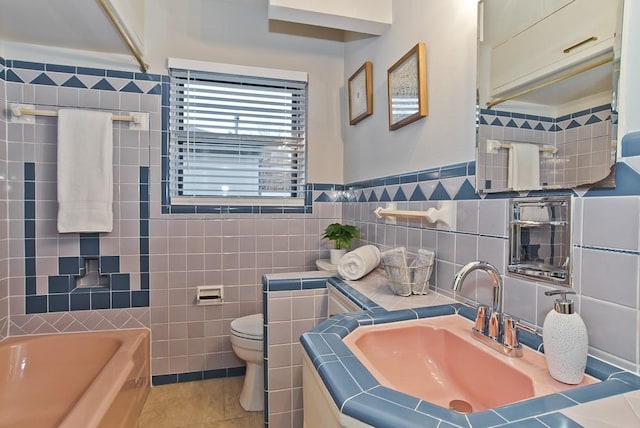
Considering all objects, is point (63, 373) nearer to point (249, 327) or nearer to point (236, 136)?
point (249, 327)

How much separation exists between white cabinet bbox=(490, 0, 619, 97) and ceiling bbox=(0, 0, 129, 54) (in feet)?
5.76

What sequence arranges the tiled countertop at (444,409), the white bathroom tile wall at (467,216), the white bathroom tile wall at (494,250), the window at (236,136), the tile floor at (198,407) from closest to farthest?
the tiled countertop at (444,409) → the white bathroom tile wall at (494,250) → the white bathroom tile wall at (467,216) → the tile floor at (198,407) → the window at (236,136)

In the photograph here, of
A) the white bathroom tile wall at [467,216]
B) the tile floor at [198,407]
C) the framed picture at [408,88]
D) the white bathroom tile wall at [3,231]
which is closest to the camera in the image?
the white bathroom tile wall at [467,216]

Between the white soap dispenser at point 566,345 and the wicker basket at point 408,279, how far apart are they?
60 centimetres

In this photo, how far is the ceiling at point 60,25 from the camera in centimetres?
159

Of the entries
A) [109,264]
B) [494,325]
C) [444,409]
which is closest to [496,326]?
[494,325]

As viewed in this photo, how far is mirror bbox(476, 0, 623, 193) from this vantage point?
0.80 meters

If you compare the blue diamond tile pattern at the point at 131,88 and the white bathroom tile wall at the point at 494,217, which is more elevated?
→ the blue diamond tile pattern at the point at 131,88

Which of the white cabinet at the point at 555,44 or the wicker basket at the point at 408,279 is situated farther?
the wicker basket at the point at 408,279

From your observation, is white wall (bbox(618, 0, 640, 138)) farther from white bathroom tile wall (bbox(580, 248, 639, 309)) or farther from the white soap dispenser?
the white soap dispenser

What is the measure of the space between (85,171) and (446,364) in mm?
2166

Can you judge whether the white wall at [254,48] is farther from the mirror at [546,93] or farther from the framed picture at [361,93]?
the mirror at [546,93]

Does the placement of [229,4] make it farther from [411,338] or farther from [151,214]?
[411,338]

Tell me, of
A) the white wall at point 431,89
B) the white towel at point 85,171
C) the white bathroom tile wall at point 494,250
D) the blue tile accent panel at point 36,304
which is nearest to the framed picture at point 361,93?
the white wall at point 431,89
